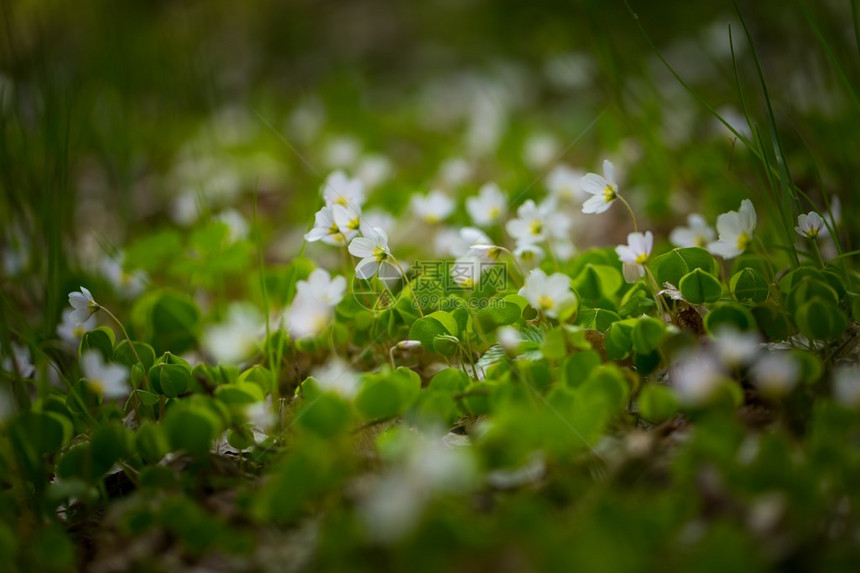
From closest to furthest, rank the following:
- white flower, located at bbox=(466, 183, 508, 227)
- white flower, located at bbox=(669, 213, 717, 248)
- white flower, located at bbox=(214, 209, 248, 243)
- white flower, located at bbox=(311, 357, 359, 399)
Answer: white flower, located at bbox=(311, 357, 359, 399) < white flower, located at bbox=(669, 213, 717, 248) < white flower, located at bbox=(466, 183, 508, 227) < white flower, located at bbox=(214, 209, 248, 243)

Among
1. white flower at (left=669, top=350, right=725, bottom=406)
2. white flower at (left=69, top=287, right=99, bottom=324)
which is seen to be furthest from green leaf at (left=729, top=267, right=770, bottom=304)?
white flower at (left=69, top=287, right=99, bottom=324)

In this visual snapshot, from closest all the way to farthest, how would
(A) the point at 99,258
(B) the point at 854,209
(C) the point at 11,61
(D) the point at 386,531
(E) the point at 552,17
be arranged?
(D) the point at 386,531, (B) the point at 854,209, (C) the point at 11,61, (A) the point at 99,258, (E) the point at 552,17

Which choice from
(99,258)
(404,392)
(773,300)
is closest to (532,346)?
(404,392)

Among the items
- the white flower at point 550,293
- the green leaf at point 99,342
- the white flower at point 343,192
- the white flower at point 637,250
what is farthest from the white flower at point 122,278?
the white flower at point 637,250

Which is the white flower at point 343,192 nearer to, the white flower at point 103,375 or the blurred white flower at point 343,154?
the white flower at point 103,375

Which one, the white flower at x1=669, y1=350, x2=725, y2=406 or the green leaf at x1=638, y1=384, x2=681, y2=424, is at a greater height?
the white flower at x1=669, y1=350, x2=725, y2=406

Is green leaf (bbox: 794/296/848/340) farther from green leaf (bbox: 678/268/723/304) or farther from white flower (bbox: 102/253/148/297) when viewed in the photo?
white flower (bbox: 102/253/148/297)

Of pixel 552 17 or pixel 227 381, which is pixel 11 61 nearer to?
pixel 227 381
